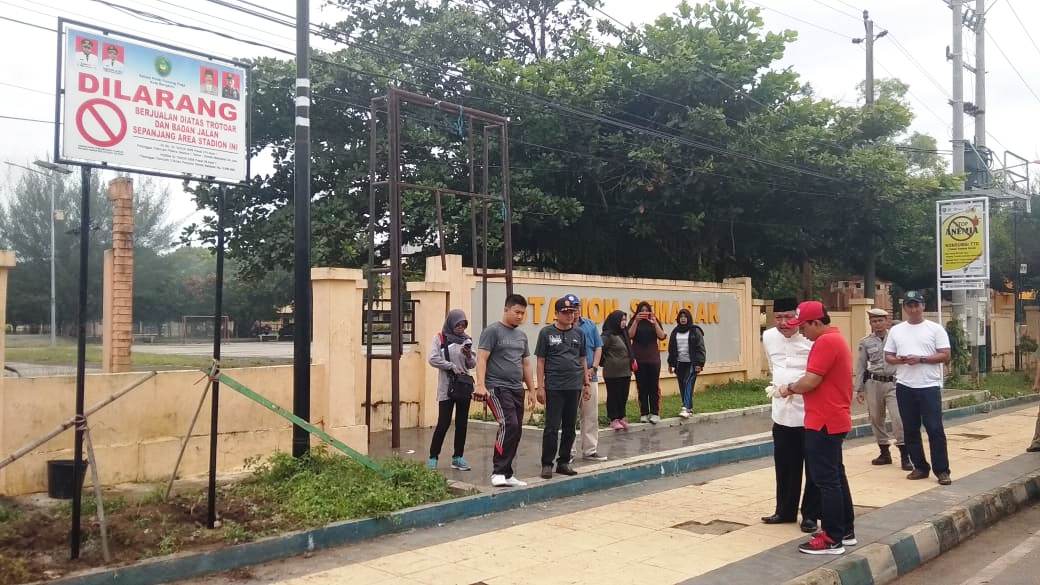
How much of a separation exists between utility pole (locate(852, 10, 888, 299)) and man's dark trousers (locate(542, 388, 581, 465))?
14.8 metres

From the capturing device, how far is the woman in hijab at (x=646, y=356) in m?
11.1

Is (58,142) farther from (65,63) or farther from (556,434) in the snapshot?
(556,434)

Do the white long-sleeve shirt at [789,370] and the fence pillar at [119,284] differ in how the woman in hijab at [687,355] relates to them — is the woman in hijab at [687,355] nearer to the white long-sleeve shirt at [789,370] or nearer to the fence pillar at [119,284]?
the white long-sleeve shirt at [789,370]

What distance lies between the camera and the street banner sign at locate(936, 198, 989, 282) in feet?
54.3

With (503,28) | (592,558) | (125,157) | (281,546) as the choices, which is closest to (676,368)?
(592,558)

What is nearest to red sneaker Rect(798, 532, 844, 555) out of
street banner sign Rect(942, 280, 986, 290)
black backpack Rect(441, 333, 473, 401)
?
black backpack Rect(441, 333, 473, 401)

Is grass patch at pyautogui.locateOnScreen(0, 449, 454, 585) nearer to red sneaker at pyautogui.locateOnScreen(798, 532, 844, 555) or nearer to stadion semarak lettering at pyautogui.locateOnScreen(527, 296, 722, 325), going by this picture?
red sneaker at pyautogui.locateOnScreen(798, 532, 844, 555)

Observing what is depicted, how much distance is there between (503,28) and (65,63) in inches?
635

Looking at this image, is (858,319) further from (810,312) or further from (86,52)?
(86,52)

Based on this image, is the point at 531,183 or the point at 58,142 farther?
the point at 531,183

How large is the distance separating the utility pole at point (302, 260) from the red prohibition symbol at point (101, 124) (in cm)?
155

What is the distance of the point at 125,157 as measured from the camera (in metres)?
5.48

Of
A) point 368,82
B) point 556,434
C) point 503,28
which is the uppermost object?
point 503,28

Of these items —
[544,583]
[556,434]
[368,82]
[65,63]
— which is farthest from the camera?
[368,82]
